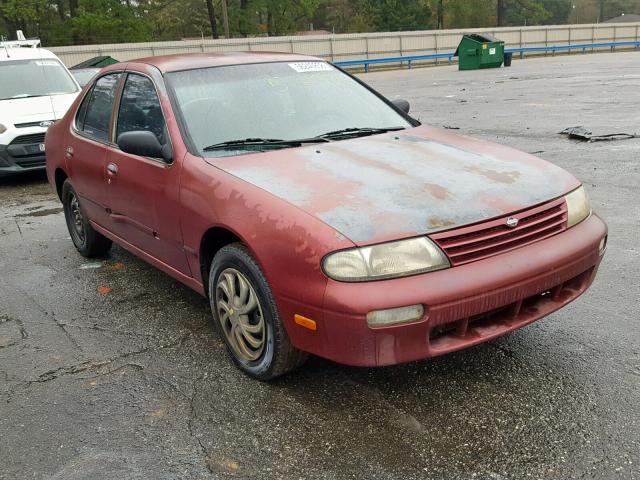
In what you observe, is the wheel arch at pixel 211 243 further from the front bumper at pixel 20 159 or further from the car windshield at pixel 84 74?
the car windshield at pixel 84 74

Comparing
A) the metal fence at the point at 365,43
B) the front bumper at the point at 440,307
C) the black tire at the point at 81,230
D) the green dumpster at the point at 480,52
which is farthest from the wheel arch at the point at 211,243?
the metal fence at the point at 365,43

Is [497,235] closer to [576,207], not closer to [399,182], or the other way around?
[399,182]

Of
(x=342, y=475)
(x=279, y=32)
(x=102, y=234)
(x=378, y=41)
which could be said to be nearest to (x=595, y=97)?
(x=102, y=234)

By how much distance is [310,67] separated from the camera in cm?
435

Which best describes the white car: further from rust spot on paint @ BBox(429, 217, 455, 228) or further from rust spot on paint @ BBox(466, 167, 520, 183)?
rust spot on paint @ BBox(429, 217, 455, 228)

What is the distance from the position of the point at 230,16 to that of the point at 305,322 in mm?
56714

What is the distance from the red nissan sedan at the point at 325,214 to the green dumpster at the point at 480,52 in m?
27.3

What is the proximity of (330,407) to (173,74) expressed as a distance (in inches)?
91.5

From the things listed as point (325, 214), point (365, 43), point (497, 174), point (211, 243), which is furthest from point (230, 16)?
point (325, 214)

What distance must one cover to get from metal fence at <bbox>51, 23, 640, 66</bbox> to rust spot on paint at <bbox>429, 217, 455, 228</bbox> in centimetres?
3359

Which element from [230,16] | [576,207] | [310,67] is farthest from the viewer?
[230,16]

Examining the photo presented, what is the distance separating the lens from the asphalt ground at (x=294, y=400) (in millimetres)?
2527

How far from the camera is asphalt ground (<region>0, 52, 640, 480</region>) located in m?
Result: 2.53

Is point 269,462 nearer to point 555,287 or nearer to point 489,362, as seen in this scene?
point 489,362
